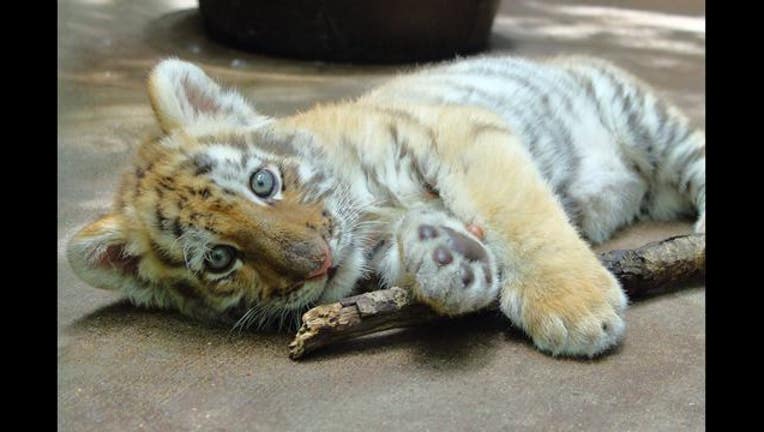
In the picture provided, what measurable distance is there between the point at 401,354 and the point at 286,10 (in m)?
3.11

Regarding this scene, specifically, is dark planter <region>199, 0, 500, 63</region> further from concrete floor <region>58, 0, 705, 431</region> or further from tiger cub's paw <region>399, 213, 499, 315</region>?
tiger cub's paw <region>399, 213, 499, 315</region>

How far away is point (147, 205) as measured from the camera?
229 centimetres

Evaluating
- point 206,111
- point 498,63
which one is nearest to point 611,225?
Result: point 498,63

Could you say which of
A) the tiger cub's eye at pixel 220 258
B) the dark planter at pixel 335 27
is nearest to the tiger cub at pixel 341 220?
the tiger cub's eye at pixel 220 258

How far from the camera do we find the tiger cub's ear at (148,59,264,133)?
2.41 meters

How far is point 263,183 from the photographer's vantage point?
222 centimetres

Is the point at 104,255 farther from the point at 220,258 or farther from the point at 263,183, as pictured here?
the point at 263,183

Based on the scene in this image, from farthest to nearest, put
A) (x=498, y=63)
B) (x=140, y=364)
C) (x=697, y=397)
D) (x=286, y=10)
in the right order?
(x=286, y=10)
(x=498, y=63)
(x=140, y=364)
(x=697, y=397)

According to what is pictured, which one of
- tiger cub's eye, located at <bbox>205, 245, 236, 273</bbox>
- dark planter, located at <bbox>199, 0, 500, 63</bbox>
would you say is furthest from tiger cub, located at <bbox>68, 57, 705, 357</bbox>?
dark planter, located at <bbox>199, 0, 500, 63</bbox>

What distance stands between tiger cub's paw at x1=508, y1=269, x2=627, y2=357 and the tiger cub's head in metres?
0.44

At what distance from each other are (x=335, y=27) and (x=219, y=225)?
2.96 metres

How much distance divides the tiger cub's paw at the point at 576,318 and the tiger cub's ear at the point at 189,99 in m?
0.93

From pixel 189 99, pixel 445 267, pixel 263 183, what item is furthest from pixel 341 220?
pixel 189 99
